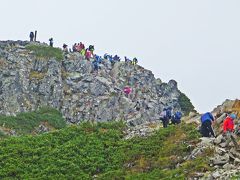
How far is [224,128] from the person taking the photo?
3450 centimetres

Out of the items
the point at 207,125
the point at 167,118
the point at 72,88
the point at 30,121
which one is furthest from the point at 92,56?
the point at 207,125

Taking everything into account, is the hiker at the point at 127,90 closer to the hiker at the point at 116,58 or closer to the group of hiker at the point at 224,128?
the hiker at the point at 116,58

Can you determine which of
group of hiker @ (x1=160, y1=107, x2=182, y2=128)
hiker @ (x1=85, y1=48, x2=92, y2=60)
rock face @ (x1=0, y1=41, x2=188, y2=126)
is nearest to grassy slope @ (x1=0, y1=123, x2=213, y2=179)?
group of hiker @ (x1=160, y1=107, x2=182, y2=128)

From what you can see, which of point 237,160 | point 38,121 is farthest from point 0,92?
point 237,160

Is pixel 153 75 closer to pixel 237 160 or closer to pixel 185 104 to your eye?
pixel 185 104

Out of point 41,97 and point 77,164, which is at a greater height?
point 41,97

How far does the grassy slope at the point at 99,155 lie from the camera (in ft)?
109

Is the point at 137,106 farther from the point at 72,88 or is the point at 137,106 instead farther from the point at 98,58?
the point at 98,58

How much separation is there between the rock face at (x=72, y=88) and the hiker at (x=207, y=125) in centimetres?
3438

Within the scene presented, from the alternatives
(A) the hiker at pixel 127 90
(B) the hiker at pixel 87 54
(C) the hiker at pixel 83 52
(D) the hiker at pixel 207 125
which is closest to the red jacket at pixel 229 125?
(D) the hiker at pixel 207 125

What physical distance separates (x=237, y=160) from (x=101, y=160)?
1079 cm

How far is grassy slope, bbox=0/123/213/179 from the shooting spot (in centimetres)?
3331

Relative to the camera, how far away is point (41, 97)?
75688 mm

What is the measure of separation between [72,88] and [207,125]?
44.9 meters
